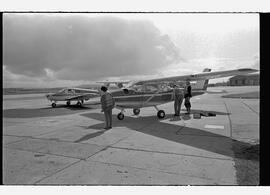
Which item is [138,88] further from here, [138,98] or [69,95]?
[69,95]

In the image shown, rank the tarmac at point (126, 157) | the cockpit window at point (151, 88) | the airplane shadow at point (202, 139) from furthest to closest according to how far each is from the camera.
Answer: the cockpit window at point (151, 88) → the airplane shadow at point (202, 139) → the tarmac at point (126, 157)

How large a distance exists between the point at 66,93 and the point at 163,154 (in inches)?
651

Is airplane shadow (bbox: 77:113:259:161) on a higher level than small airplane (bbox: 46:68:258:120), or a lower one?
lower

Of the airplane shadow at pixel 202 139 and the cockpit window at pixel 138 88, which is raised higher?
the cockpit window at pixel 138 88

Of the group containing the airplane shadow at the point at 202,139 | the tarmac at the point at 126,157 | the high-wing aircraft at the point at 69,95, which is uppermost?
the high-wing aircraft at the point at 69,95

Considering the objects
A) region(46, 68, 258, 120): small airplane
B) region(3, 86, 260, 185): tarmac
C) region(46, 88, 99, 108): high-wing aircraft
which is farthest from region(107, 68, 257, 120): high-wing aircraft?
region(46, 88, 99, 108): high-wing aircraft

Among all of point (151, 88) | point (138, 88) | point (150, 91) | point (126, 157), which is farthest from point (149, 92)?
point (126, 157)

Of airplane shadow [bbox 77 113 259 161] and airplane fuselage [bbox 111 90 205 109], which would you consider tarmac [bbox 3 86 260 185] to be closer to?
airplane shadow [bbox 77 113 259 161]

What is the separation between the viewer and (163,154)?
4.92m

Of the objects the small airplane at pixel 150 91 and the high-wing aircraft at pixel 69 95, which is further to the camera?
the high-wing aircraft at pixel 69 95

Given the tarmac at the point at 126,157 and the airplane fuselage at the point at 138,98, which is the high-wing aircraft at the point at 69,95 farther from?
the tarmac at the point at 126,157

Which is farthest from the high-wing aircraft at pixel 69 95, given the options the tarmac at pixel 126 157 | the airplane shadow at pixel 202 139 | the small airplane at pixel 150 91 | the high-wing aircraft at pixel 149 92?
the airplane shadow at pixel 202 139

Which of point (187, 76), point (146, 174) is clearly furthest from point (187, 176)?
point (187, 76)

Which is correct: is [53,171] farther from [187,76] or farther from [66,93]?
[66,93]
